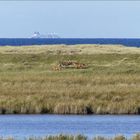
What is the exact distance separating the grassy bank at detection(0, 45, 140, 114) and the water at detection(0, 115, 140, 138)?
970 millimetres

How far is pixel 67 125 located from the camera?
92.1 feet

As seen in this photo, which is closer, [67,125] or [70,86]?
[67,125]

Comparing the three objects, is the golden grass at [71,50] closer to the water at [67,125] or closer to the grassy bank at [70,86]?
the grassy bank at [70,86]

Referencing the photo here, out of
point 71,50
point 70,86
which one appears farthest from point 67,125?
point 71,50

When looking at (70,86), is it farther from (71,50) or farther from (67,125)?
(71,50)

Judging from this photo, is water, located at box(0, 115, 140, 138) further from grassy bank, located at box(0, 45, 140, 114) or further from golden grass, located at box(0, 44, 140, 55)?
golden grass, located at box(0, 44, 140, 55)

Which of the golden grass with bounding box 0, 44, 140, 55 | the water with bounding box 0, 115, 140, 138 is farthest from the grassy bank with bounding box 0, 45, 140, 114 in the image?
the golden grass with bounding box 0, 44, 140, 55

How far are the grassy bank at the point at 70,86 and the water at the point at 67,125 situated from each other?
0.97 m

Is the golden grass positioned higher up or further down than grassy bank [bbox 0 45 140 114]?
further down

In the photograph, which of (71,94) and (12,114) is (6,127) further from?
(71,94)

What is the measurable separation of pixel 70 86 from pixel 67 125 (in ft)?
31.6

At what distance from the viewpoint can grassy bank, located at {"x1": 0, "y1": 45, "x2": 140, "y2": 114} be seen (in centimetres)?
3142

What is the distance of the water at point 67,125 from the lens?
25592 mm

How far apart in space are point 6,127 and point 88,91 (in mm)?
8392
